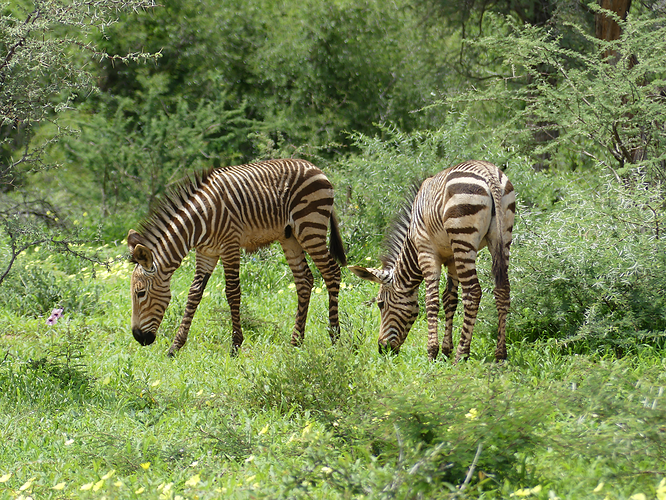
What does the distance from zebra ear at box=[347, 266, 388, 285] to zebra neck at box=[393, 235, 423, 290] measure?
121 mm

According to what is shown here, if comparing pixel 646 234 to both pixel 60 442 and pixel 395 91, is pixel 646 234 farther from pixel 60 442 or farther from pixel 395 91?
pixel 395 91

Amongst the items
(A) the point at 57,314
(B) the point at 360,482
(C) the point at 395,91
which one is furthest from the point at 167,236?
(C) the point at 395,91

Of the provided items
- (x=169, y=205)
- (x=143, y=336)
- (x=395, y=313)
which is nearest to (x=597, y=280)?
(x=395, y=313)

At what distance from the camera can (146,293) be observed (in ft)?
20.0

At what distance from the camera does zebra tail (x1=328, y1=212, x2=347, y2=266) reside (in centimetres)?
702

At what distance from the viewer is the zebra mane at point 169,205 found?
20.5ft

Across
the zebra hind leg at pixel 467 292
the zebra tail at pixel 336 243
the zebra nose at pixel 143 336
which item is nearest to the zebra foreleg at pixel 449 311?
the zebra hind leg at pixel 467 292

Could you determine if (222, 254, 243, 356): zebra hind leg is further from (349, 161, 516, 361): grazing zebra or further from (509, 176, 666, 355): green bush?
(509, 176, 666, 355): green bush

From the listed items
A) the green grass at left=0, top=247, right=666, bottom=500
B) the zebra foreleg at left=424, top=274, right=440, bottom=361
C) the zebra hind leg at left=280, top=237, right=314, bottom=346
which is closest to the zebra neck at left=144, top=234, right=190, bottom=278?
the green grass at left=0, top=247, right=666, bottom=500

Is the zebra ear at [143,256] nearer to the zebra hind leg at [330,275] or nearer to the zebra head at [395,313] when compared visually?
the zebra hind leg at [330,275]

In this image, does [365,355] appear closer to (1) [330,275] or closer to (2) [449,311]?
(2) [449,311]

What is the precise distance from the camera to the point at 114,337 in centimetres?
698

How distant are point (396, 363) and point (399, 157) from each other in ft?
11.8

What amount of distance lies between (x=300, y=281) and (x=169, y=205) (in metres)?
1.54
